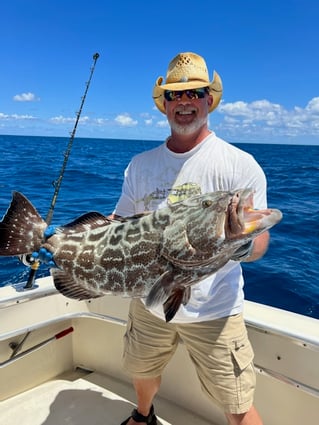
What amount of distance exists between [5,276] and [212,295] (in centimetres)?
524

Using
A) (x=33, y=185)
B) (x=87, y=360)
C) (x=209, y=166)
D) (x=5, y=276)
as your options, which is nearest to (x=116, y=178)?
A: (x=33, y=185)

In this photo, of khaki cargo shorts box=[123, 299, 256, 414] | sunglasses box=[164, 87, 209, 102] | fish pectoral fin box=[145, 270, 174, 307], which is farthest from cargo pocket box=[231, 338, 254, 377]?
sunglasses box=[164, 87, 209, 102]

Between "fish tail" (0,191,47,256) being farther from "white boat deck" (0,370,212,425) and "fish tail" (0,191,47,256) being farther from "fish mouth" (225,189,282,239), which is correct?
"white boat deck" (0,370,212,425)

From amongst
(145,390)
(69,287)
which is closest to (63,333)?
(145,390)

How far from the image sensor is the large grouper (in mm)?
2072

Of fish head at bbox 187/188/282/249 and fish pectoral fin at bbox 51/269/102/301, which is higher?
fish head at bbox 187/188/282/249

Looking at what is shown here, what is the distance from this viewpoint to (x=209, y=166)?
276 centimetres

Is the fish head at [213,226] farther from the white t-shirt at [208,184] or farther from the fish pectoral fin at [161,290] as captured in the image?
the white t-shirt at [208,184]

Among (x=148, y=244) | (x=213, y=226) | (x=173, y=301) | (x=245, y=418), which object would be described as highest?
(x=213, y=226)

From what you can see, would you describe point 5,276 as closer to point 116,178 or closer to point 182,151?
point 182,151

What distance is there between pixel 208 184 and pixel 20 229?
4.14 ft

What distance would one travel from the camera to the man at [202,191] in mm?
2721

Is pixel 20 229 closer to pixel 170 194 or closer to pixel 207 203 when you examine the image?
pixel 170 194

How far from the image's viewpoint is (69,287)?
8.45 ft
